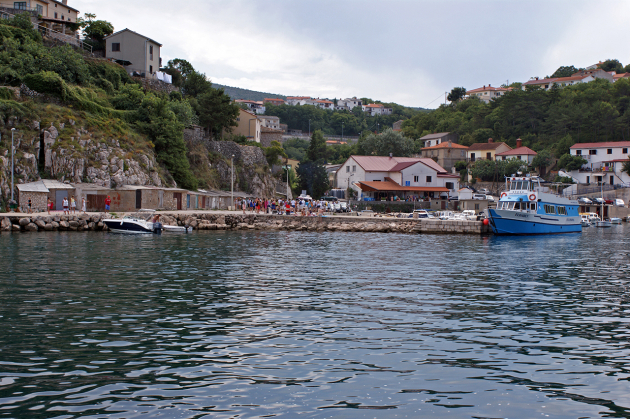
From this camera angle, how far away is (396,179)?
252 feet

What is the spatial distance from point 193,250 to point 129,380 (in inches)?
776

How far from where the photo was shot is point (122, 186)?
45.8 m

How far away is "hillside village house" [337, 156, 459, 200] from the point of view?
7400 cm

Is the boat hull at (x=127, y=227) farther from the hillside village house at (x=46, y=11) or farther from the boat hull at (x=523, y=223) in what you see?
the hillside village house at (x=46, y=11)

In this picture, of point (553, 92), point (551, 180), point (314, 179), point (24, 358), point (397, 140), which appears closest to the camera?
point (24, 358)

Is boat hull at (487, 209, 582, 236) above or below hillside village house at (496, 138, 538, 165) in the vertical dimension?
below

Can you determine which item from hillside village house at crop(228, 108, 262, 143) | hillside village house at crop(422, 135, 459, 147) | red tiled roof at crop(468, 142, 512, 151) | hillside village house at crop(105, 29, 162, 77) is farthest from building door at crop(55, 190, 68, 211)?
hillside village house at crop(422, 135, 459, 147)

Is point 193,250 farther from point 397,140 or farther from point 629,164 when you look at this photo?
point 629,164

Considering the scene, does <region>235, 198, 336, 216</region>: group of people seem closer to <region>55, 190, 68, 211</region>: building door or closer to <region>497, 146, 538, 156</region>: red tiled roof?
<region>55, 190, 68, 211</region>: building door

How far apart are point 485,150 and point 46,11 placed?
7782cm

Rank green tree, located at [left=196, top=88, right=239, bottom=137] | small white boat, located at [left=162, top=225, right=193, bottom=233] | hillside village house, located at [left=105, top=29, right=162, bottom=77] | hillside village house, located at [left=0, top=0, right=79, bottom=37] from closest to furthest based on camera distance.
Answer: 1. small white boat, located at [left=162, top=225, right=193, bottom=233]
2. hillside village house, located at [left=0, top=0, right=79, bottom=37]
3. hillside village house, located at [left=105, top=29, right=162, bottom=77]
4. green tree, located at [left=196, top=88, right=239, bottom=137]

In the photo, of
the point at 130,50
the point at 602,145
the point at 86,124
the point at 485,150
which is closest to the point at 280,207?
the point at 86,124

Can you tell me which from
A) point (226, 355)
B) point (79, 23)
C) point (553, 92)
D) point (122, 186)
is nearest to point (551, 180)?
point (553, 92)

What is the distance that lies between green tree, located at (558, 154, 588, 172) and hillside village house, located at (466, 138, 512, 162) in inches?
456
